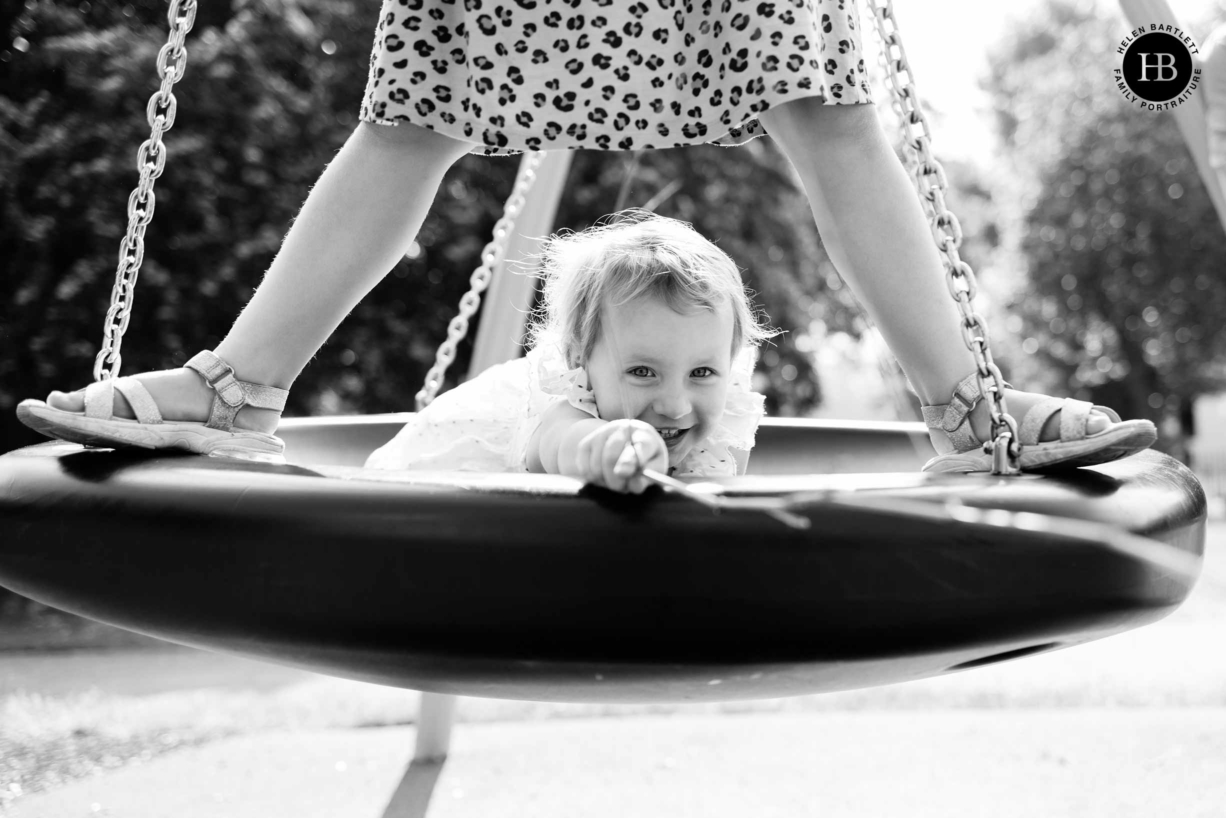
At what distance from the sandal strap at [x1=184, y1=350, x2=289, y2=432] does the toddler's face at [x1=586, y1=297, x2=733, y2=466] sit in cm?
33

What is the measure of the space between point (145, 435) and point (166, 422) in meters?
0.03

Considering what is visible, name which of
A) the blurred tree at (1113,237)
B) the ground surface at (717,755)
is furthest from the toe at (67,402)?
the blurred tree at (1113,237)

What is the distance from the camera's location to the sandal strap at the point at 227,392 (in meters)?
1.09

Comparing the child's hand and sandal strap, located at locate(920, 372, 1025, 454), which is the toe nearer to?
the child's hand

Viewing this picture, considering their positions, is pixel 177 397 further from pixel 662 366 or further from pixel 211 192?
pixel 211 192

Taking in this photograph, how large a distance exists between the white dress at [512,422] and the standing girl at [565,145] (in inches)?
9.9

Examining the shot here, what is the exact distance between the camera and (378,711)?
2.80 m

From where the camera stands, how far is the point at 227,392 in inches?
43.4

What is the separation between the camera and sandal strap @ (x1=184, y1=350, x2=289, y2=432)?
43.0 inches

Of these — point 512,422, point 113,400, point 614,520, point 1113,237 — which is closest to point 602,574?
point 614,520

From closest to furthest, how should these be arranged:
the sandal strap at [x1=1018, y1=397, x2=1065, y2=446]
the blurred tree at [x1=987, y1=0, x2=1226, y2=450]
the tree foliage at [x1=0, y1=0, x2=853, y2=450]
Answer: the sandal strap at [x1=1018, y1=397, x2=1065, y2=446]
the tree foliage at [x1=0, y1=0, x2=853, y2=450]
the blurred tree at [x1=987, y1=0, x2=1226, y2=450]

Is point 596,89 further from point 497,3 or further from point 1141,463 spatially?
point 1141,463

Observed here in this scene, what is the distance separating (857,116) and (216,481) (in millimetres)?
660

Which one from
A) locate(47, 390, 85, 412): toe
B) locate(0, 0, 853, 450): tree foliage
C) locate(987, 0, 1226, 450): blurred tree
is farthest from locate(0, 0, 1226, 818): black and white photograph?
locate(987, 0, 1226, 450): blurred tree
